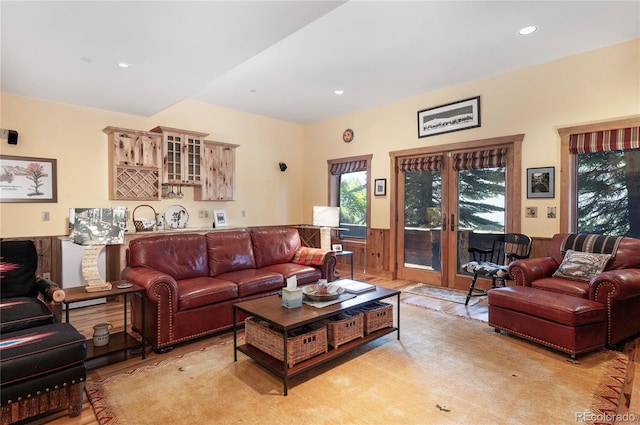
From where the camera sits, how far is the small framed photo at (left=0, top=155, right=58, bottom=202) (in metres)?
4.09

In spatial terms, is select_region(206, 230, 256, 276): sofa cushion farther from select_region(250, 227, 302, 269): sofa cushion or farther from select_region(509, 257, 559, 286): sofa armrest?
select_region(509, 257, 559, 286): sofa armrest

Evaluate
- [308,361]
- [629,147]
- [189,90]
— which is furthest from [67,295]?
[629,147]

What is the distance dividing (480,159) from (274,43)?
3.26 metres

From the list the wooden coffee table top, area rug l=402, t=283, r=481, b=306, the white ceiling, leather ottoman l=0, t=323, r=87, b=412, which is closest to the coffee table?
the wooden coffee table top

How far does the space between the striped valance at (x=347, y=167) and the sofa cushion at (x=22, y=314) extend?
4.86 meters

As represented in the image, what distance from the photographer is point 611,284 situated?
2.73m

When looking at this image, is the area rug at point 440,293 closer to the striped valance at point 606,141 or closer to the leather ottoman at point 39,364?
the striped valance at point 606,141

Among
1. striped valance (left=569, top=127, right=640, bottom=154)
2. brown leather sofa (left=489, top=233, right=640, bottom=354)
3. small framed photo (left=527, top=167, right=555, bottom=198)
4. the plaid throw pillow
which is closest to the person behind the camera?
brown leather sofa (left=489, top=233, right=640, bottom=354)

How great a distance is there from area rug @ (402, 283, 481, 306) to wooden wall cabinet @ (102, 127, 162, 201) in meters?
4.05

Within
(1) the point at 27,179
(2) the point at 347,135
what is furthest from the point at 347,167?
(1) the point at 27,179

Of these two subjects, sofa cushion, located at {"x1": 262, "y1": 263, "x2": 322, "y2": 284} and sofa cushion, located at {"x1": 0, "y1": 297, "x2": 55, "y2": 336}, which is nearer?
sofa cushion, located at {"x1": 0, "y1": 297, "x2": 55, "y2": 336}

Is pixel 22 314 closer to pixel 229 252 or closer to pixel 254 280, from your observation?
pixel 254 280

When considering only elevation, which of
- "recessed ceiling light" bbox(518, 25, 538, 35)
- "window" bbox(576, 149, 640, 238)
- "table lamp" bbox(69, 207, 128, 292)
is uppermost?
"recessed ceiling light" bbox(518, 25, 538, 35)

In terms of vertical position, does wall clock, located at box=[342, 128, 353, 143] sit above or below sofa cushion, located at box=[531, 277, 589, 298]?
above
